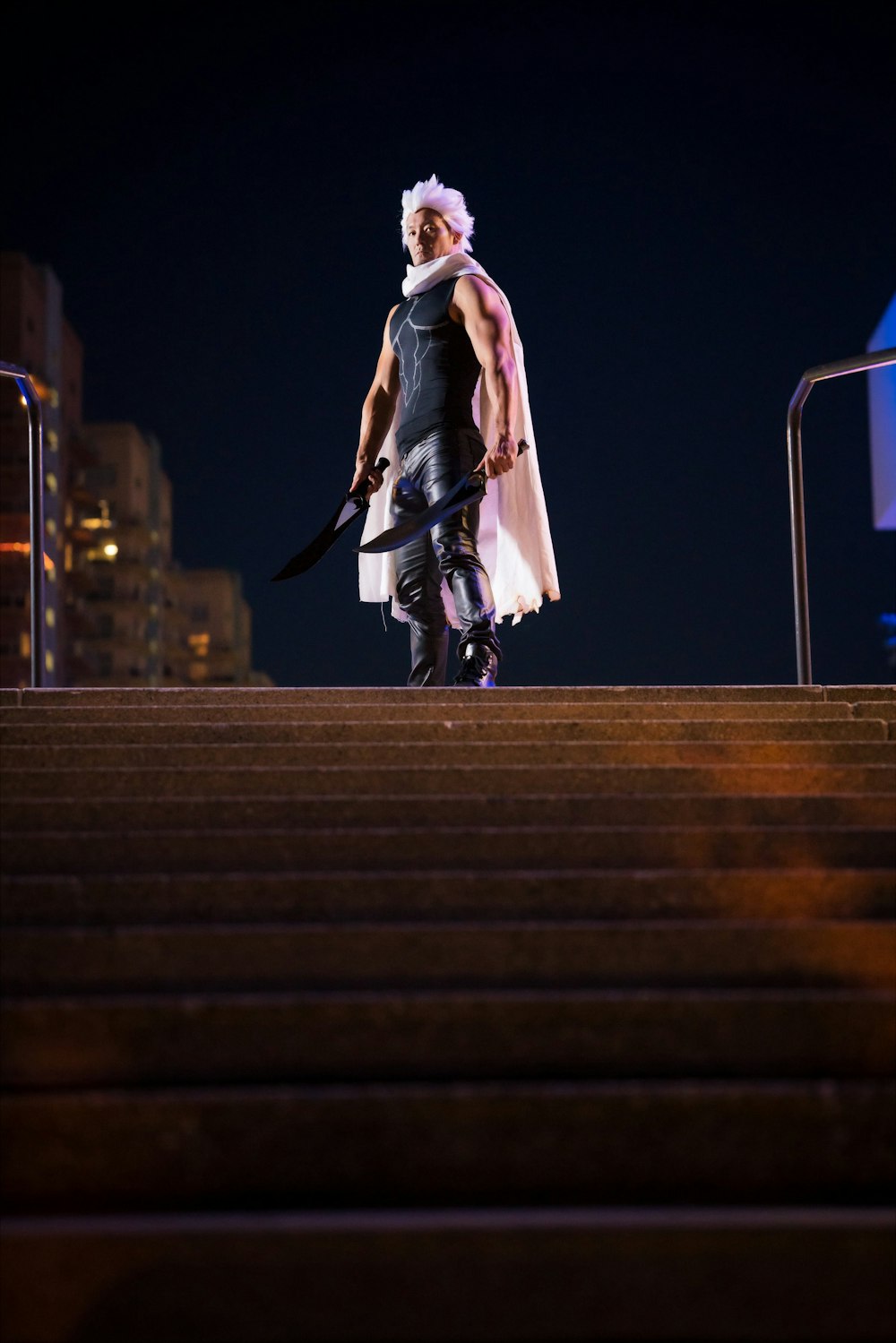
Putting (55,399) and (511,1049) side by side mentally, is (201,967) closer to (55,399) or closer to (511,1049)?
(511,1049)

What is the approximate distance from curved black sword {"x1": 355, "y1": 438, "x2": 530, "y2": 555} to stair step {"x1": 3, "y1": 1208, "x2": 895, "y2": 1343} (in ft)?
11.7

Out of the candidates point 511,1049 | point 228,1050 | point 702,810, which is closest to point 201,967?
point 228,1050

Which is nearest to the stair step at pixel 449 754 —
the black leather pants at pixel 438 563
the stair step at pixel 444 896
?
the stair step at pixel 444 896

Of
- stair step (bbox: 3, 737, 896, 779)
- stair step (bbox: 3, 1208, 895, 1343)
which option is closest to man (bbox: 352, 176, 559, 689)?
stair step (bbox: 3, 737, 896, 779)

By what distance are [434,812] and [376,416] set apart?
3017 mm

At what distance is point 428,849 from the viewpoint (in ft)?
10.3

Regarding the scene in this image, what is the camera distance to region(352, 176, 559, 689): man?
17.7 ft

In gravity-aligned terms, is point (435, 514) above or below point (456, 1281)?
above

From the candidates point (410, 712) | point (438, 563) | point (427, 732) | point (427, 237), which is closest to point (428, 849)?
point (427, 732)

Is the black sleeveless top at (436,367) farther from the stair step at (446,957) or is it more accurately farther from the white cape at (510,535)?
the stair step at (446,957)

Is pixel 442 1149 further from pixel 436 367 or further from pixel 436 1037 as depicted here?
pixel 436 367

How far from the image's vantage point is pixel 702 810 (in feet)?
11.0

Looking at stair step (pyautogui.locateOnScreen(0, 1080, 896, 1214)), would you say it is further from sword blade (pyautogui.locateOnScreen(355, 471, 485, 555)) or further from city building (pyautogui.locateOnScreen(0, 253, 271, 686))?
city building (pyautogui.locateOnScreen(0, 253, 271, 686))

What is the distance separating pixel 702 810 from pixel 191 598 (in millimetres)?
96364
